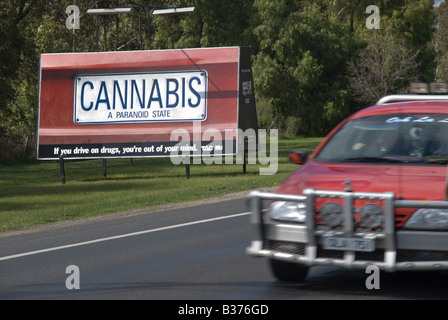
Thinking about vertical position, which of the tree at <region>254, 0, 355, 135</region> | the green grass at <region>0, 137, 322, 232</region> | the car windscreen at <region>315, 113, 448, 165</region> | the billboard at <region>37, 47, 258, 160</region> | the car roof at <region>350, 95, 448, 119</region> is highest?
the tree at <region>254, 0, 355, 135</region>

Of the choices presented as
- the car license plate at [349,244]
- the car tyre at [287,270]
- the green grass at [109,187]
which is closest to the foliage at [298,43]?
the green grass at [109,187]

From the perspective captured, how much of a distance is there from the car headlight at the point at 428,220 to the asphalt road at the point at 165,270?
0.82m

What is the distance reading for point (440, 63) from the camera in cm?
9025

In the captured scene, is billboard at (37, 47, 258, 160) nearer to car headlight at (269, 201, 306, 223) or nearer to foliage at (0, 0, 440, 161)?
car headlight at (269, 201, 306, 223)

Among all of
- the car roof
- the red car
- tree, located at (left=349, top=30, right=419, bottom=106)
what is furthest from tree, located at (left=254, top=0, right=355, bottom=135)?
the red car

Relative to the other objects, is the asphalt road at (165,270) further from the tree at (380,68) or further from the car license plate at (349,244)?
the tree at (380,68)

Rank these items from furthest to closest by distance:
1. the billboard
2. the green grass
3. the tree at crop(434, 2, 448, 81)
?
1. the tree at crop(434, 2, 448, 81)
2. the billboard
3. the green grass

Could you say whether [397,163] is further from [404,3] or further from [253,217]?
[404,3]

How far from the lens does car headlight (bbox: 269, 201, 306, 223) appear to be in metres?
7.65

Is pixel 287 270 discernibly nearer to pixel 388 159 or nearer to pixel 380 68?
pixel 388 159

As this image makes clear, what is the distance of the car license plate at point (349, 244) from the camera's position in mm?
7238

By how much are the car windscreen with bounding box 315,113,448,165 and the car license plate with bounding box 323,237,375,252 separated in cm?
127
